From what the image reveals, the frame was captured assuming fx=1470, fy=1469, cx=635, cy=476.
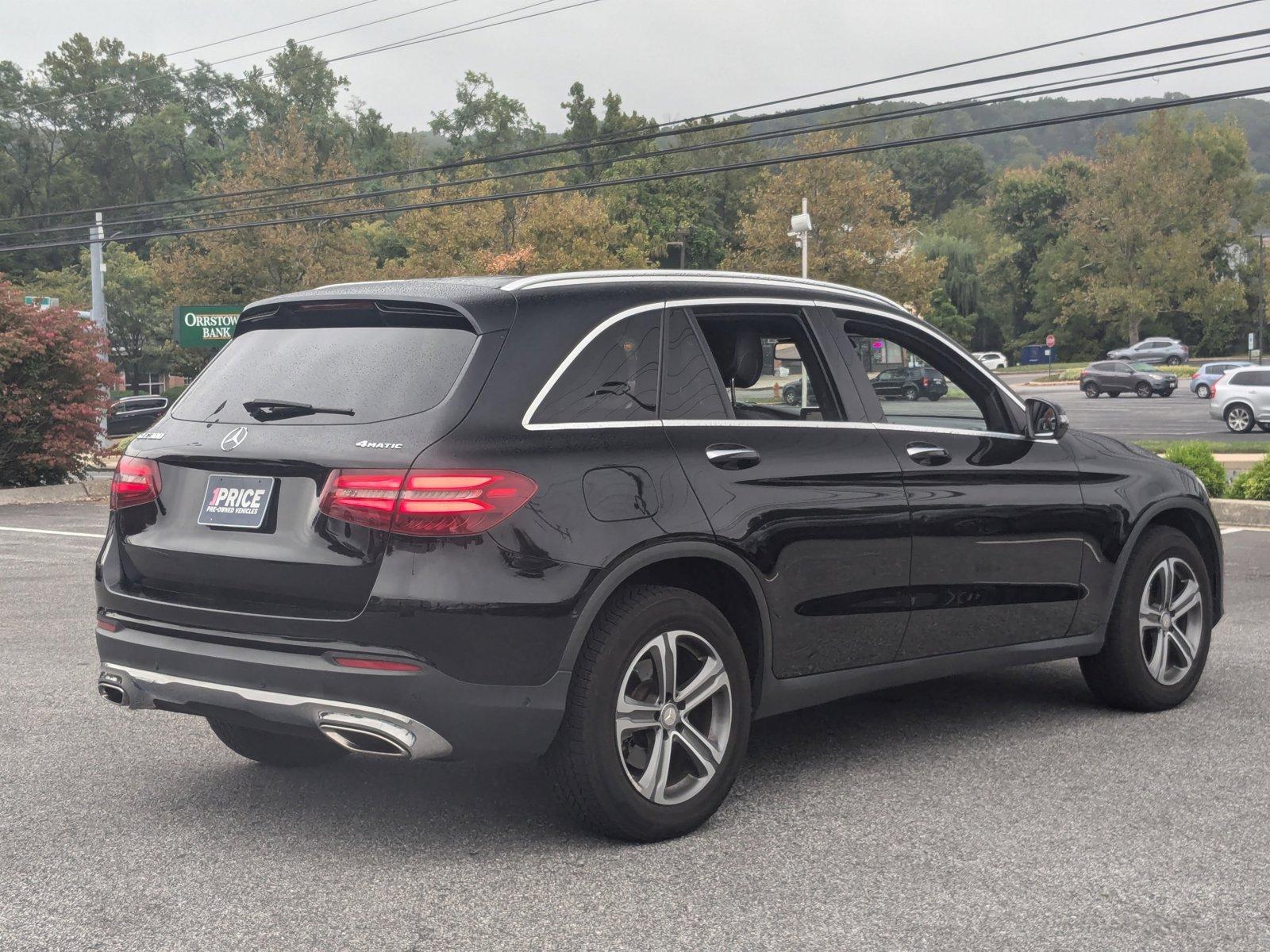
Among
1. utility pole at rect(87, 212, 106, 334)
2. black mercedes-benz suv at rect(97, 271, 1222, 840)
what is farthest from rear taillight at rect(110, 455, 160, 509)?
utility pole at rect(87, 212, 106, 334)

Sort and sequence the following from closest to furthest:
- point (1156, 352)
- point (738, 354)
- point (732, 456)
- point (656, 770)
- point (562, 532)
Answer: point (562, 532)
point (656, 770)
point (732, 456)
point (738, 354)
point (1156, 352)

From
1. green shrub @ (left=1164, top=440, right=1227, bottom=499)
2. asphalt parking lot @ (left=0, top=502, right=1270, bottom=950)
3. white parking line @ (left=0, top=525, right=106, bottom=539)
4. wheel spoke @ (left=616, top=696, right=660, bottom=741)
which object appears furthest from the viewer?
white parking line @ (left=0, top=525, right=106, bottom=539)

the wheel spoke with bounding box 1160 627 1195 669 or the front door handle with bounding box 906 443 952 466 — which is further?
the wheel spoke with bounding box 1160 627 1195 669

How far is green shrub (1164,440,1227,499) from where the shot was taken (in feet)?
52.2

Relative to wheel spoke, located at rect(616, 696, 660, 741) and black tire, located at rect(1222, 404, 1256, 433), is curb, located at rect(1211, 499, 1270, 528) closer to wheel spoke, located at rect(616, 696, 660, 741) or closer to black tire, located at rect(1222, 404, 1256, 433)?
wheel spoke, located at rect(616, 696, 660, 741)

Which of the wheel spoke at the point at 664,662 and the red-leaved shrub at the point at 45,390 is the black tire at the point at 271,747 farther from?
the red-leaved shrub at the point at 45,390

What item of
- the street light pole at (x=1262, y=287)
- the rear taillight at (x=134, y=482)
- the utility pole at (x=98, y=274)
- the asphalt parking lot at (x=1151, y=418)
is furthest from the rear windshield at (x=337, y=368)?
the street light pole at (x=1262, y=287)

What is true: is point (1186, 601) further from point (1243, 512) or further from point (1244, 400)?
point (1244, 400)

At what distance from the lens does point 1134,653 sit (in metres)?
6.31

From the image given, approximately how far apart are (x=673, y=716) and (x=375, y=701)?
0.98 m

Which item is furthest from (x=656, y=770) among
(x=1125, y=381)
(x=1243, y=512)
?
(x=1125, y=381)

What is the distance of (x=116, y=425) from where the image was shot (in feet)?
169

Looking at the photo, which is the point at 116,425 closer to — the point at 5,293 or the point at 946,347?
the point at 5,293

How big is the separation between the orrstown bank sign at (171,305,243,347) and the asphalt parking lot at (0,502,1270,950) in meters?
32.8
